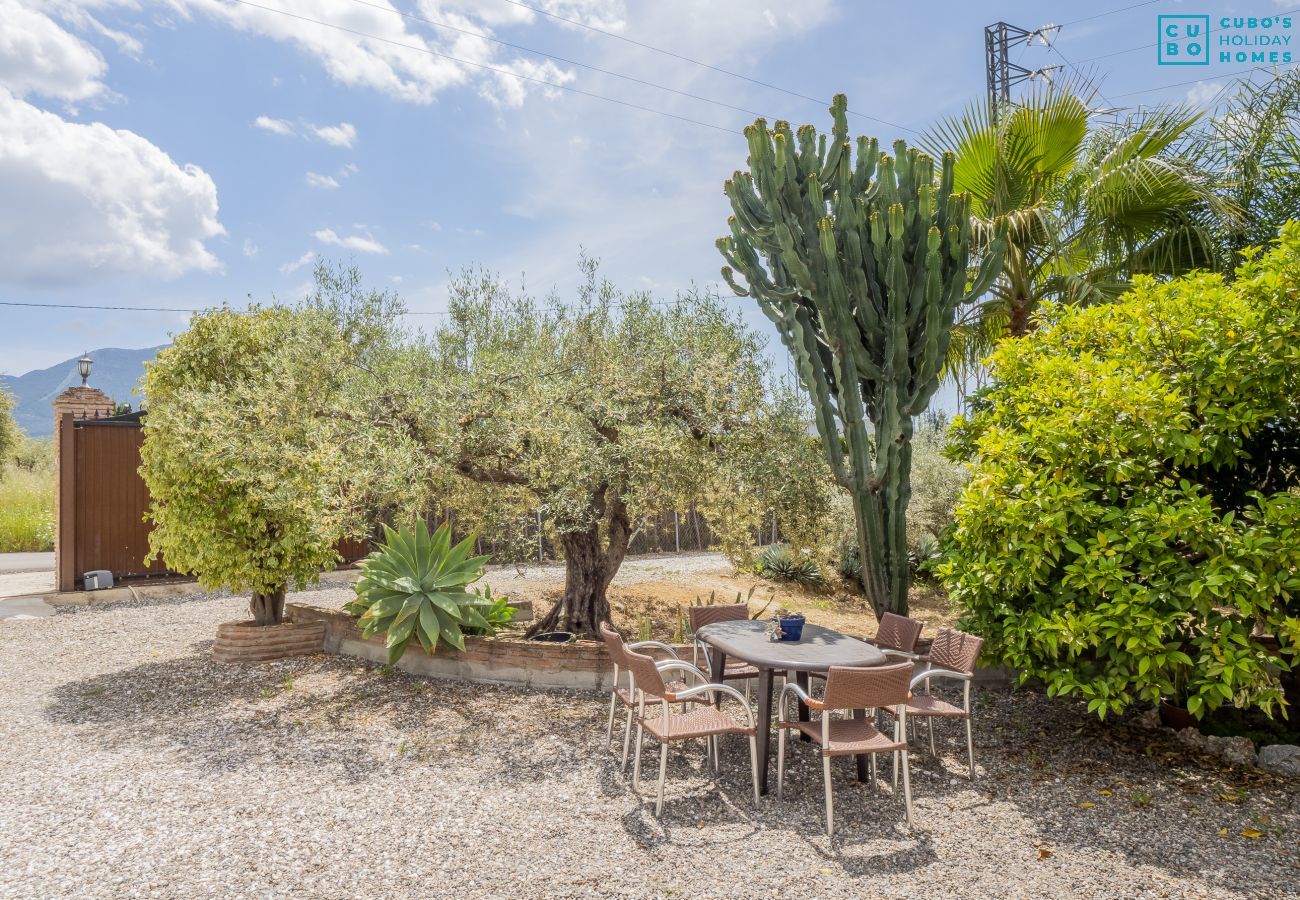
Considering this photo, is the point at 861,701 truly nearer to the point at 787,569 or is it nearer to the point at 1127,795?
the point at 1127,795

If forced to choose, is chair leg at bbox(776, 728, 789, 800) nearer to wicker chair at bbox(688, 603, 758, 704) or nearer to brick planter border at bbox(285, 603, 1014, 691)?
wicker chair at bbox(688, 603, 758, 704)

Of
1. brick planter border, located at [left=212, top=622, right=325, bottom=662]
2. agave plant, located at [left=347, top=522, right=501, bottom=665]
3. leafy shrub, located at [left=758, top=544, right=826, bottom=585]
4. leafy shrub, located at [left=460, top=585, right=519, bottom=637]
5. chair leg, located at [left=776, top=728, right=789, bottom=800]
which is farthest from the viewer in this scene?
leafy shrub, located at [left=758, top=544, right=826, bottom=585]

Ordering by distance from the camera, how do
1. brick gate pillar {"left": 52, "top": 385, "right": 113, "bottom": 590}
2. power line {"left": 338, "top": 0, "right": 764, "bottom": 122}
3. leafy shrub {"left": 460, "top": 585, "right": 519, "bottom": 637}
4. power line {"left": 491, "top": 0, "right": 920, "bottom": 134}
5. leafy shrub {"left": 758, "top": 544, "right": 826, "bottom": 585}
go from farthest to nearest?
leafy shrub {"left": 758, "top": 544, "right": 826, "bottom": 585} → brick gate pillar {"left": 52, "top": 385, "right": 113, "bottom": 590} → power line {"left": 491, "top": 0, "right": 920, "bottom": 134} → power line {"left": 338, "top": 0, "right": 764, "bottom": 122} → leafy shrub {"left": 460, "top": 585, "right": 519, "bottom": 637}

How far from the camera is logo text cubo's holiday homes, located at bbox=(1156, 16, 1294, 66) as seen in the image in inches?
294

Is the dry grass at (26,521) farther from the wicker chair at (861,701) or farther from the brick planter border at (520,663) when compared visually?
the wicker chair at (861,701)

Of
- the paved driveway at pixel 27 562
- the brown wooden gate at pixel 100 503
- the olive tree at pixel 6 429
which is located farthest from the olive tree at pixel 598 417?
the olive tree at pixel 6 429

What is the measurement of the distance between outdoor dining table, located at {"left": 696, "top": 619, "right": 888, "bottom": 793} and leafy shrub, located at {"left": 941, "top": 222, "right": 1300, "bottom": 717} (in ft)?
3.34

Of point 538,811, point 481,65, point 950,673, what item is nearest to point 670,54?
point 481,65

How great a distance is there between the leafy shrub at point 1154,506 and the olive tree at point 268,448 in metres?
4.62

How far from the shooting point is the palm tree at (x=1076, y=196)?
6.44 meters

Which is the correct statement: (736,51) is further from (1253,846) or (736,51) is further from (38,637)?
(38,637)

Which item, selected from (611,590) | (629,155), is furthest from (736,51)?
(611,590)

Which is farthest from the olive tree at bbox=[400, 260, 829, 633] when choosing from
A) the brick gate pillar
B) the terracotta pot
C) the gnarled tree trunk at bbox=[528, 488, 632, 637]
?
the brick gate pillar

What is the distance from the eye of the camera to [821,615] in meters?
9.80
